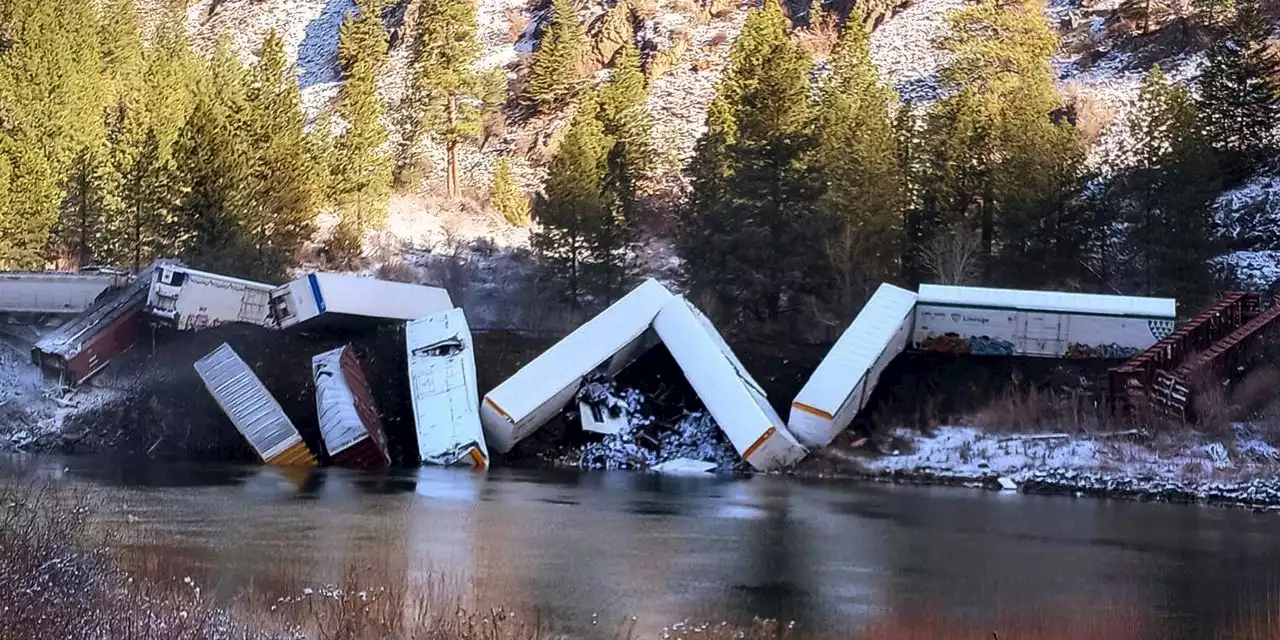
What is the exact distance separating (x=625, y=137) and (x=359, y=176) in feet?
38.1

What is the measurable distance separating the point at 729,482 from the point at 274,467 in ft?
34.1

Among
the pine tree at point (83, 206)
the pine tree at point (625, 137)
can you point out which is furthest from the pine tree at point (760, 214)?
the pine tree at point (83, 206)

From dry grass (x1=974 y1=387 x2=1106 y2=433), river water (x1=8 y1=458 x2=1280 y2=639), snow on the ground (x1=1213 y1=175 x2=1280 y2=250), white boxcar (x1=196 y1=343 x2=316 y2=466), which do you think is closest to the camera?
river water (x1=8 y1=458 x2=1280 y2=639)

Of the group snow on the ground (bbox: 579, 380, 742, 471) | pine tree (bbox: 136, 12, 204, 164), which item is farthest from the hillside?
snow on the ground (bbox: 579, 380, 742, 471)

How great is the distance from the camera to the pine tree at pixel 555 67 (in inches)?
2894

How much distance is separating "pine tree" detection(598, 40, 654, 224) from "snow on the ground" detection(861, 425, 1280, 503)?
57.6 feet

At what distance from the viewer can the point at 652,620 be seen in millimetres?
13844

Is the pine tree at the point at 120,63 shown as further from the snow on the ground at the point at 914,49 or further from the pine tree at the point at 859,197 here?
the snow on the ground at the point at 914,49

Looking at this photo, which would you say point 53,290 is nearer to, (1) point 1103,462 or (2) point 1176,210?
(1) point 1103,462

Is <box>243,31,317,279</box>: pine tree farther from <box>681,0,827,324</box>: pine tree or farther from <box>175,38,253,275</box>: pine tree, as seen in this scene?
<box>681,0,827,324</box>: pine tree

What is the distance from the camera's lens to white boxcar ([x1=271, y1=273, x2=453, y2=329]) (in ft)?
112

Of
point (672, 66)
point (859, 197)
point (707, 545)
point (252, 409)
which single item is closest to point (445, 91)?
point (672, 66)

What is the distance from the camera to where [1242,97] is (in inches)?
1982

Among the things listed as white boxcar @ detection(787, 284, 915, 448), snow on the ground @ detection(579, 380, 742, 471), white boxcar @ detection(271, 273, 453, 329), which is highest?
white boxcar @ detection(271, 273, 453, 329)
